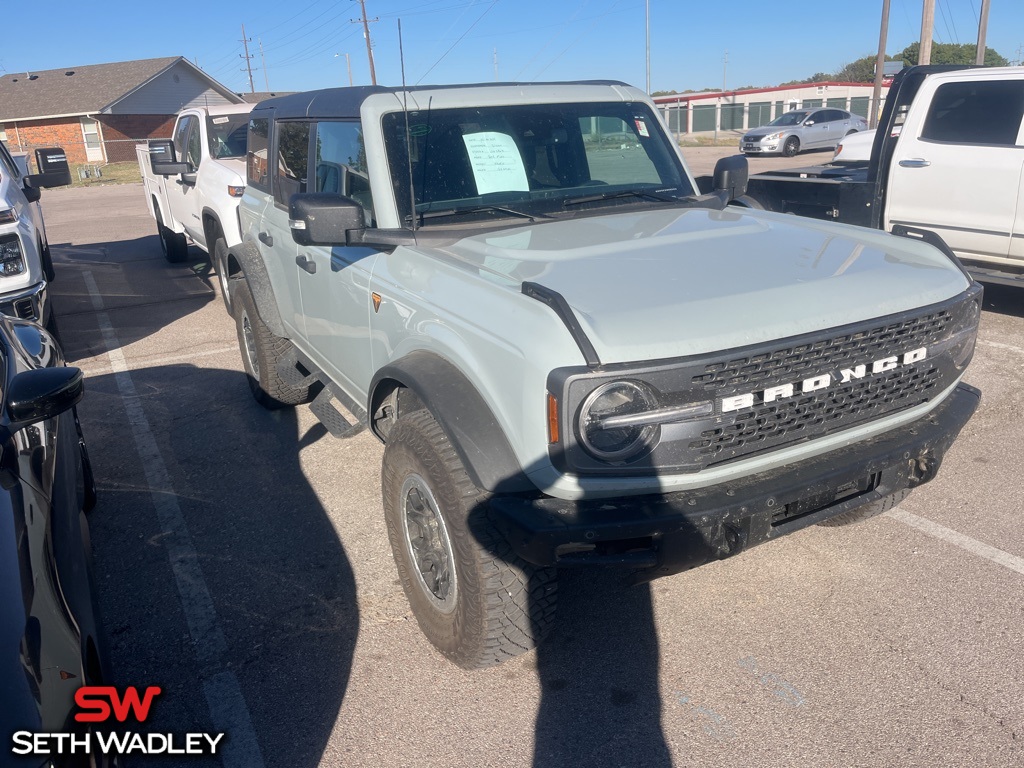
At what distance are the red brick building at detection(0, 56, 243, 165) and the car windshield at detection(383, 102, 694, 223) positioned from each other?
47595 millimetres

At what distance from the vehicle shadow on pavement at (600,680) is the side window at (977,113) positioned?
19.5 feet

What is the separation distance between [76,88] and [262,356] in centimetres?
5301

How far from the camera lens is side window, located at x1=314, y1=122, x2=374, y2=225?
149 inches

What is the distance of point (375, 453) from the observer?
16.9ft

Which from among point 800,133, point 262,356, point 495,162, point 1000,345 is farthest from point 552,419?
point 800,133

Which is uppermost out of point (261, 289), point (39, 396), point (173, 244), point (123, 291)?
point (39, 396)

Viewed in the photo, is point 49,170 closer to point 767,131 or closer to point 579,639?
point 579,639

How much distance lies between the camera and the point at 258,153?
554cm

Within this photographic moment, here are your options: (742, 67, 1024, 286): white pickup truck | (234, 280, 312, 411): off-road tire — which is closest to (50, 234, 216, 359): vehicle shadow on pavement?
(234, 280, 312, 411): off-road tire

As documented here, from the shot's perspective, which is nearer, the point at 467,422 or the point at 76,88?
the point at 467,422

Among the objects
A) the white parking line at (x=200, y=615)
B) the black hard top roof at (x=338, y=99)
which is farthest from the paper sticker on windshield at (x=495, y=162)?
the white parking line at (x=200, y=615)

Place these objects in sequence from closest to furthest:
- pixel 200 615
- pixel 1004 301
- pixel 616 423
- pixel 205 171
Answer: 1. pixel 616 423
2. pixel 200 615
3. pixel 1004 301
4. pixel 205 171

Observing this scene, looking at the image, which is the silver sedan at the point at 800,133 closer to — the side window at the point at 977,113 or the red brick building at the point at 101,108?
the side window at the point at 977,113

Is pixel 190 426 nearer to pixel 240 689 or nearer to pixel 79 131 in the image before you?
pixel 240 689
